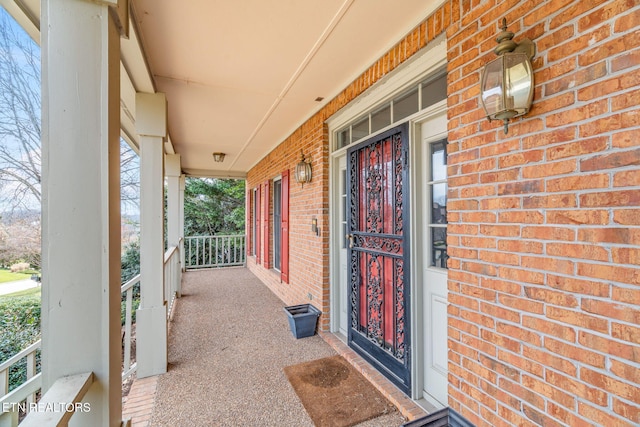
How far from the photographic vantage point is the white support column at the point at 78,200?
1122 millimetres

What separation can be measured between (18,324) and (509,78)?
3406mm

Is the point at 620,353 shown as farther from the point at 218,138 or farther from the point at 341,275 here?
the point at 218,138

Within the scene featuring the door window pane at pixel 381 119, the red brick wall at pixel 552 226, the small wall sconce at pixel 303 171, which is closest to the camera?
the red brick wall at pixel 552 226

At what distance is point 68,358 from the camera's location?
1.13 metres

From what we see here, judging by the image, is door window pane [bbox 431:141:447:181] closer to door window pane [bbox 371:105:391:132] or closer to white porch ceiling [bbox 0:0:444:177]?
door window pane [bbox 371:105:391:132]

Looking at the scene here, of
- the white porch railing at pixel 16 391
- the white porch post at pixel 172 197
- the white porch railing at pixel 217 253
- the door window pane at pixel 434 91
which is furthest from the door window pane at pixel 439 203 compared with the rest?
the white porch railing at pixel 217 253

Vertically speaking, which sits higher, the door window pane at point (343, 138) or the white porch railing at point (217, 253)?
the door window pane at point (343, 138)

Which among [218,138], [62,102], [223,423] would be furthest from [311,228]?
[62,102]

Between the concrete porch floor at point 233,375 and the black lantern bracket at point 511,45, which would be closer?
the black lantern bracket at point 511,45

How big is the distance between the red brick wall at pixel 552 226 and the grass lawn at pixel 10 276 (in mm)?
2586

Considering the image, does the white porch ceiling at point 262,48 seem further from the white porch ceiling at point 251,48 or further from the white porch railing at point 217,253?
the white porch railing at point 217,253

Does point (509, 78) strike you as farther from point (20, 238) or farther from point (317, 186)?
point (20, 238)

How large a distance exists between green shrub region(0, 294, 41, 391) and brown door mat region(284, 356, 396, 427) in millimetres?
1973

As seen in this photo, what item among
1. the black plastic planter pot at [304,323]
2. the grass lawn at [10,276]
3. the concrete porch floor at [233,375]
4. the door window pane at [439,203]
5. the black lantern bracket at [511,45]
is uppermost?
the black lantern bracket at [511,45]
